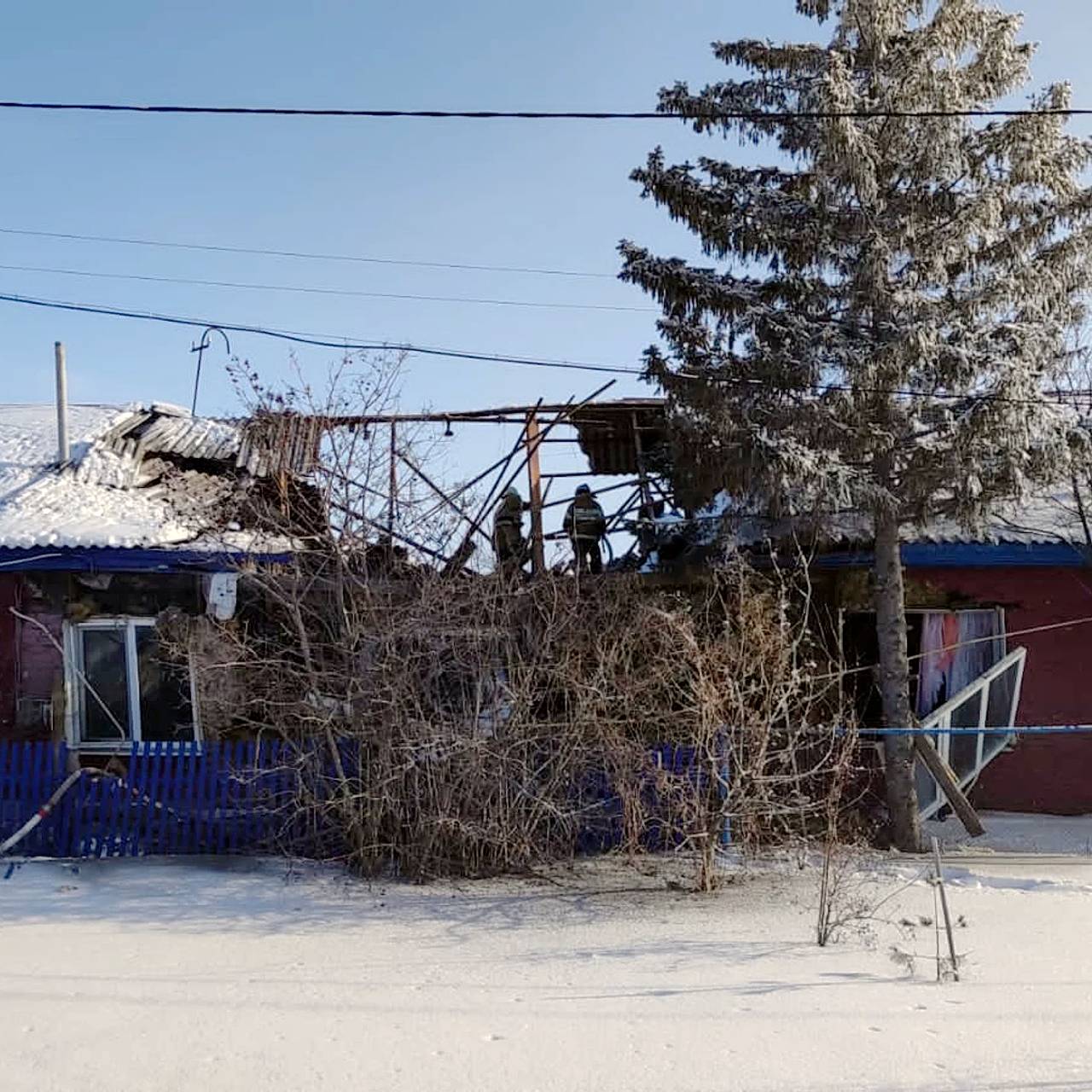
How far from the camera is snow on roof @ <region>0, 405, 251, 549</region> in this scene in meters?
10.7

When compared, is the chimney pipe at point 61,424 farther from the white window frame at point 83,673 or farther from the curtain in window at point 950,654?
the curtain in window at point 950,654

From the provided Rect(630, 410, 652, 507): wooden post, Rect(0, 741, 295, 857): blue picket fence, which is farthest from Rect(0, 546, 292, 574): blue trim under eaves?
Rect(630, 410, 652, 507): wooden post

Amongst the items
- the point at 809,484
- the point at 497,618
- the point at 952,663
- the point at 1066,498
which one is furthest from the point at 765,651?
the point at 1066,498

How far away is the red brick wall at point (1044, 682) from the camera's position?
1152 cm

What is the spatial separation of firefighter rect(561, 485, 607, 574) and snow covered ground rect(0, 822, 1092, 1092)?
4056 millimetres

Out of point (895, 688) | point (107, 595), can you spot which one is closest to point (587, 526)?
point (895, 688)

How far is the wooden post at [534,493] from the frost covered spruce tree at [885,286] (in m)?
1.71

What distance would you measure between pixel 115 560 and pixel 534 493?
416cm

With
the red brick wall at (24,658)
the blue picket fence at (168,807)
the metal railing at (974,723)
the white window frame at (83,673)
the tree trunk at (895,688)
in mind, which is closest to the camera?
the blue picket fence at (168,807)

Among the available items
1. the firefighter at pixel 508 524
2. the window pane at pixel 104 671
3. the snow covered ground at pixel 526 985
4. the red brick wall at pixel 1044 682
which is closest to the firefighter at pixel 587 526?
the firefighter at pixel 508 524

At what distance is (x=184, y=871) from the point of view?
8562mm

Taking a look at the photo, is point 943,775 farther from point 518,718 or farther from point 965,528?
point 518,718

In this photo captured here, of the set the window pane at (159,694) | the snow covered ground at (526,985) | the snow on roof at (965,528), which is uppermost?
the snow on roof at (965,528)

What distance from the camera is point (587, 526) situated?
11.9 metres
